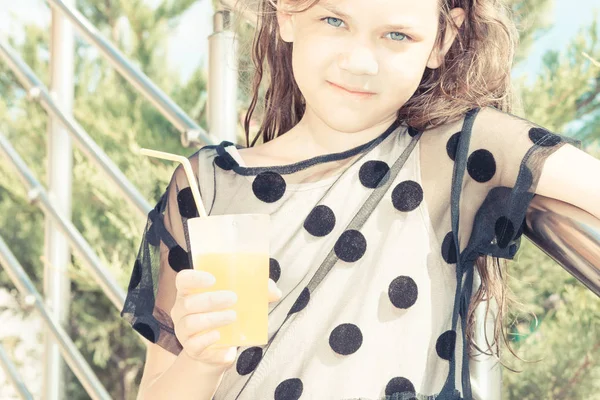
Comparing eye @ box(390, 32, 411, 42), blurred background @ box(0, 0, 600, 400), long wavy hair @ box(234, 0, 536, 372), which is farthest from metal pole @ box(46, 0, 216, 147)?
blurred background @ box(0, 0, 600, 400)

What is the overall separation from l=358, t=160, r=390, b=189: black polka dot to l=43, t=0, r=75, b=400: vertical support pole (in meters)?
1.11

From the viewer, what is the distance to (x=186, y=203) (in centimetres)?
115

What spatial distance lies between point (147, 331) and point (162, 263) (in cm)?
10

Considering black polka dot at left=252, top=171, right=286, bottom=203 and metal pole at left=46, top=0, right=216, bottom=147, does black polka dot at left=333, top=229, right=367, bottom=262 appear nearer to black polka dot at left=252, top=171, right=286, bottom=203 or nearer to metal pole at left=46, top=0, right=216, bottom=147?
black polka dot at left=252, top=171, right=286, bottom=203

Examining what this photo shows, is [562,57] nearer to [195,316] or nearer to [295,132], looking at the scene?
[295,132]

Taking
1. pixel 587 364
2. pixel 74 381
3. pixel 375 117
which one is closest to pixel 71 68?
pixel 375 117

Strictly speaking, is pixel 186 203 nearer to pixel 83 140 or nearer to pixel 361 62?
pixel 361 62

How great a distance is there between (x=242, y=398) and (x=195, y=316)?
216 millimetres

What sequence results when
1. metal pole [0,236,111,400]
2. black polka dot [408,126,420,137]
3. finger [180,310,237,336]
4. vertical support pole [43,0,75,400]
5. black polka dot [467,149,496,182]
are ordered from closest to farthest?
finger [180,310,237,336], black polka dot [467,149,496,182], black polka dot [408,126,420,137], metal pole [0,236,111,400], vertical support pole [43,0,75,400]

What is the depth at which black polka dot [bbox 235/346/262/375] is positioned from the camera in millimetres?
1074

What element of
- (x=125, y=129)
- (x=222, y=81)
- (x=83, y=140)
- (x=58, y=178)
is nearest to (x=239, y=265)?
(x=222, y=81)

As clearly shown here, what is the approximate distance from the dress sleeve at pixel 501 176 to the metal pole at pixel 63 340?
939 mm

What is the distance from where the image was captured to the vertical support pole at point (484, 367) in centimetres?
103

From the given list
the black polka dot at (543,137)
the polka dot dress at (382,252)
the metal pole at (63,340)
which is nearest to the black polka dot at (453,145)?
the polka dot dress at (382,252)
